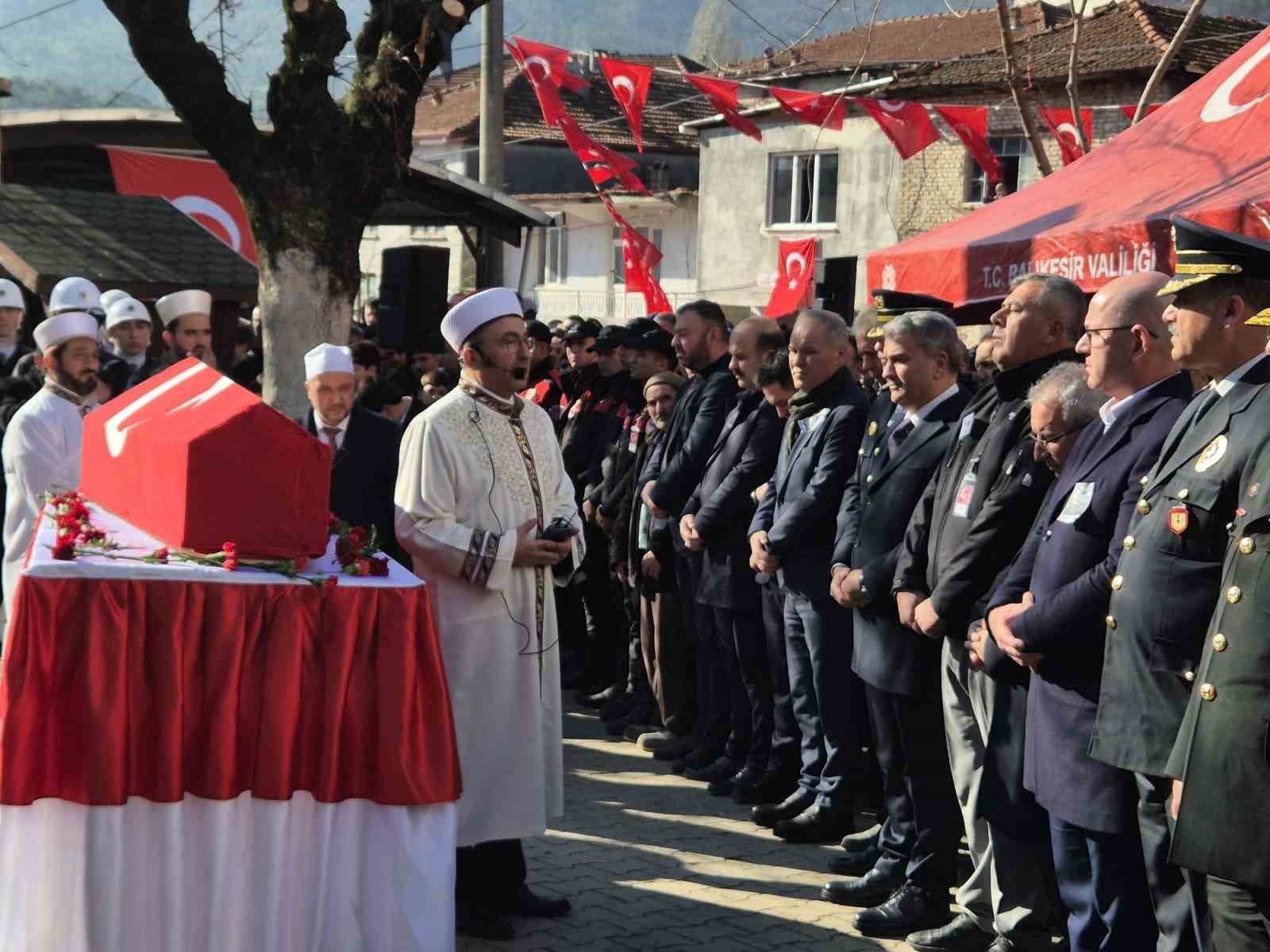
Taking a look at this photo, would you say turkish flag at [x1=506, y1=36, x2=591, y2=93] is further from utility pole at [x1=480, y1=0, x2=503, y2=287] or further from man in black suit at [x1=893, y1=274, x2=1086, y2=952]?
man in black suit at [x1=893, y1=274, x2=1086, y2=952]

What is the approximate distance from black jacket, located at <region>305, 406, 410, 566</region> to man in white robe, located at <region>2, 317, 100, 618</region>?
5.51 ft

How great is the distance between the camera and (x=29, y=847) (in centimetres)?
457

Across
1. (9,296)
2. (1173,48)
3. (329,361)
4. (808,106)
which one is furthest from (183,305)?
(808,106)

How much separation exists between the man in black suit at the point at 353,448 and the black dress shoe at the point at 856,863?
2204 millimetres

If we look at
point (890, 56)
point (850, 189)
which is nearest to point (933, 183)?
point (850, 189)

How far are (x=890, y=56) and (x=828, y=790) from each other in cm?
3563

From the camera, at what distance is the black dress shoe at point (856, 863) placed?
6719 mm

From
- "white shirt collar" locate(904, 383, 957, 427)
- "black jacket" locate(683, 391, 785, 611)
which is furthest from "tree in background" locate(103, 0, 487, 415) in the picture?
"white shirt collar" locate(904, 383, 957, 427)

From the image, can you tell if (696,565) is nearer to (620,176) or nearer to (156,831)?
(156,831)

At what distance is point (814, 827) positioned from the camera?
284 inches

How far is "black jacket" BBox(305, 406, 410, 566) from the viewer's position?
→ 6539 millimetres

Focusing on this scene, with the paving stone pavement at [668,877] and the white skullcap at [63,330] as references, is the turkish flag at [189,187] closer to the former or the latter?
the white skullcap at [63,330]

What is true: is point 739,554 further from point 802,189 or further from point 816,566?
point 802,189

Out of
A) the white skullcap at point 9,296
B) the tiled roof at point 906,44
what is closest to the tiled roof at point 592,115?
the tiled roof at point 906,44
